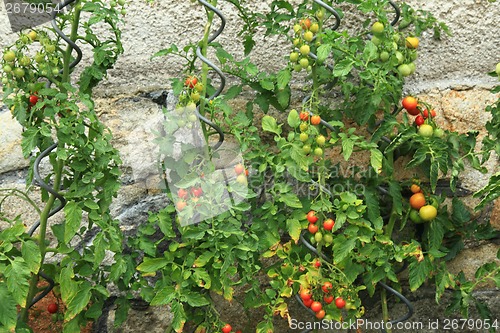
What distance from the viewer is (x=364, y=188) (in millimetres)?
1632

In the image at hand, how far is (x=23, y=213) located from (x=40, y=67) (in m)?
0.43

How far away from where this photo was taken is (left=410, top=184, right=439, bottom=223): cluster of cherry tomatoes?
5.22 feet

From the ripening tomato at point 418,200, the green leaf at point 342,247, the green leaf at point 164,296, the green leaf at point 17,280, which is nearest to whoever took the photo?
the green leaf at point 17,280

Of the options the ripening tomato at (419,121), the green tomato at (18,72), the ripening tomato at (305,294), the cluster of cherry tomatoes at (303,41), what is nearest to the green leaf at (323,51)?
the cluster of cherry tomatoes at (303,41)

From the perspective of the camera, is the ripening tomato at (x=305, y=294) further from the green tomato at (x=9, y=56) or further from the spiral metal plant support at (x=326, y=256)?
the green tomato at (x=9, y=56)

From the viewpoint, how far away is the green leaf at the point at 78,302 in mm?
1417

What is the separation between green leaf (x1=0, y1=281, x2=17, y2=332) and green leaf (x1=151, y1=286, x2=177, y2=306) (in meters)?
0.27

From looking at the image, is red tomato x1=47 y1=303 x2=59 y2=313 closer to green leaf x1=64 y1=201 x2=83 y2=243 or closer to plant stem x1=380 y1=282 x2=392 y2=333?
green leaf x1=64 y1=201 x2=83 y2=243

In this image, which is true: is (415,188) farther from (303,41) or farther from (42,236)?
(42,236)

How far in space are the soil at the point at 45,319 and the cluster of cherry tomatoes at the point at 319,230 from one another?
574 millimetres

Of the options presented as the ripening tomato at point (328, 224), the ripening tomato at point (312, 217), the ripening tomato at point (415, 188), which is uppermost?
the ripening tomato at point (415, 188)

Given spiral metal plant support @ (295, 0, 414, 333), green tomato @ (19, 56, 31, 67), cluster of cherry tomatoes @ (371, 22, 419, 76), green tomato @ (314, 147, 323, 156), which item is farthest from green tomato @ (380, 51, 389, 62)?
green tomato @ (19, 56, 31, 67)

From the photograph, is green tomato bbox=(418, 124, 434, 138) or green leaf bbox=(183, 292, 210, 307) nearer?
green leaf bbox=(183, 292, 210, 307)

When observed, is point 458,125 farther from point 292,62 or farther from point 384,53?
point 292,62
